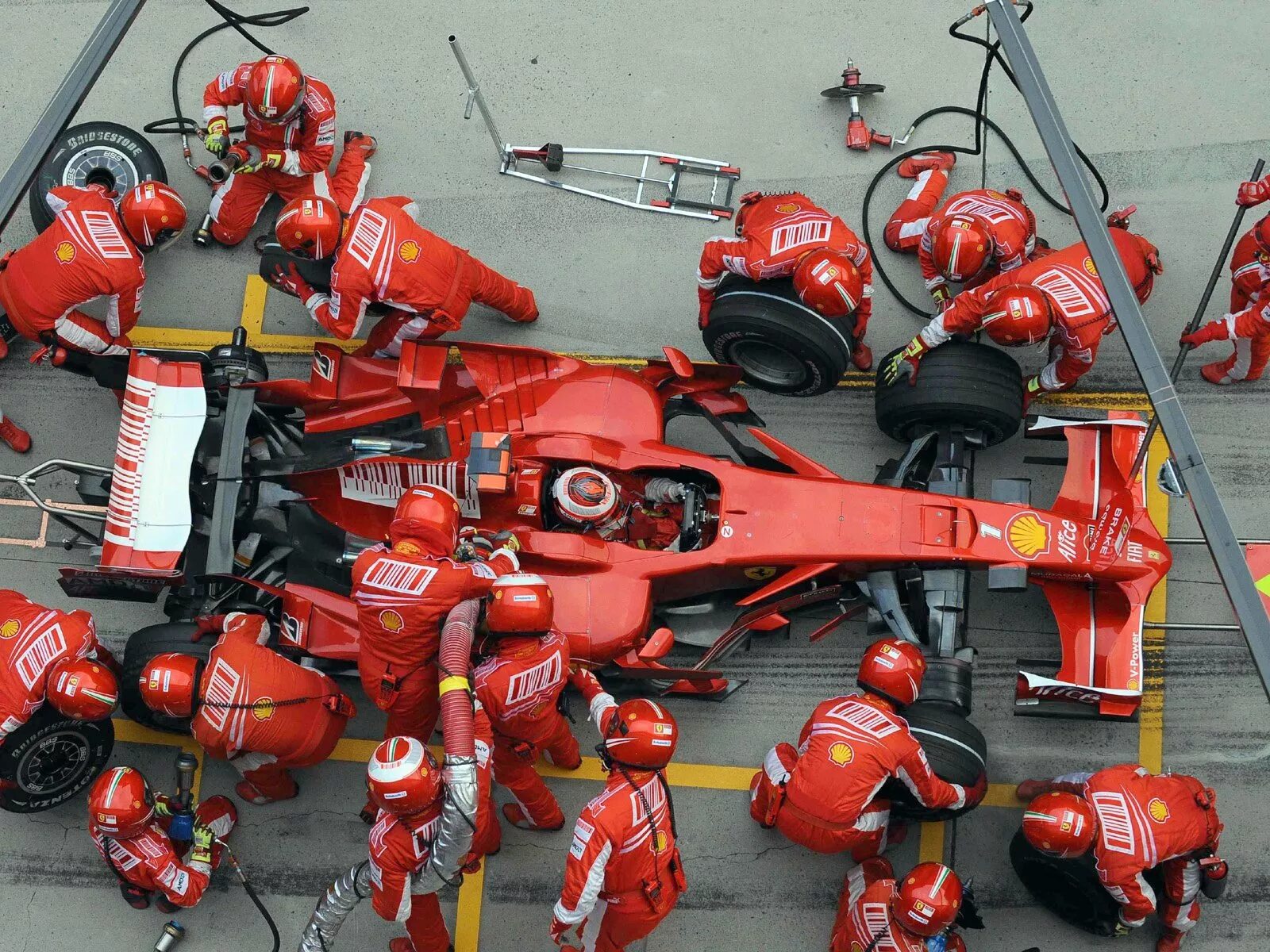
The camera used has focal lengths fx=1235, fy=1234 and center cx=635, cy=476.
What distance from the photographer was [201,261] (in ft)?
26.1

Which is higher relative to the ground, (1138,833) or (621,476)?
(621,476)

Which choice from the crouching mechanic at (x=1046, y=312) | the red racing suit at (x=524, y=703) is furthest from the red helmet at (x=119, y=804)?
the crouching mechanic at (x=1046, y=312)

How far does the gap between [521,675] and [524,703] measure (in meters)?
0.17

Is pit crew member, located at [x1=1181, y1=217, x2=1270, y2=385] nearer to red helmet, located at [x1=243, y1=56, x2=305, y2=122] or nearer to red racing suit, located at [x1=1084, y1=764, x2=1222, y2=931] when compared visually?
red racing suit, located at [x1=1084, y1=764, x2=1222, y2=931]

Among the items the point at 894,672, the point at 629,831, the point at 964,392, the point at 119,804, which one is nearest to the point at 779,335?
the point at 964,392

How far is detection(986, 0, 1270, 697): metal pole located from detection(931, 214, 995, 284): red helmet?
128cm

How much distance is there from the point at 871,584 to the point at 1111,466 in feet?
4.65

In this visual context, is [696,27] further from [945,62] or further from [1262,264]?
[1262,264]

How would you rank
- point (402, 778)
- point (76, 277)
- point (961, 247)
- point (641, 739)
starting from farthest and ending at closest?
point (76, 277), point (961, 247), point (641, 739), point (402, 778)

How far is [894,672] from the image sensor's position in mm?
6125

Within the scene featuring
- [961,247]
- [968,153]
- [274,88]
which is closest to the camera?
[961,247]

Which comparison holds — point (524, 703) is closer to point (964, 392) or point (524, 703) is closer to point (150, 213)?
point (964, 392)

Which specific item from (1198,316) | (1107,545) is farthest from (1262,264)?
(1107,545)

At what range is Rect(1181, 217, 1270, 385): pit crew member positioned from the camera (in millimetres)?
6766
